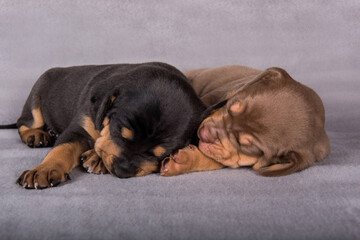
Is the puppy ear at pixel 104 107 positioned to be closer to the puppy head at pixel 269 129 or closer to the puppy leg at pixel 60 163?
the puppy leg at pixel 60 163

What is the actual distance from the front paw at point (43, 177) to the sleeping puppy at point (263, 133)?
0.95 m


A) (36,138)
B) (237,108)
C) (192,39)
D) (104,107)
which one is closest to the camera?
(104,107)

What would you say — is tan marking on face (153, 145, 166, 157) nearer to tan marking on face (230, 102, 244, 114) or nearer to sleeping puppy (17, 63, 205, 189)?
sleeping puppy (17, 63, 205, 189)

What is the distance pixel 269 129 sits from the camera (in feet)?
13.0

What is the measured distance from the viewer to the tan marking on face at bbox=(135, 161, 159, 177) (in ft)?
12.5

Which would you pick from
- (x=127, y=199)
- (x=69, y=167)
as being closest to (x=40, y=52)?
(x=69, y=167)

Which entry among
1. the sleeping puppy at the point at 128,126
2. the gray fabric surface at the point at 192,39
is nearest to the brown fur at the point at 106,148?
the sleeping puppy at the point at 128,126

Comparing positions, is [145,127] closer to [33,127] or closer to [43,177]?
[43,177]

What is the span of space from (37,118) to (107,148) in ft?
7.91

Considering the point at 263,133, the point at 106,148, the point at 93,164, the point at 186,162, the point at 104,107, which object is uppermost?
the point at 104,107

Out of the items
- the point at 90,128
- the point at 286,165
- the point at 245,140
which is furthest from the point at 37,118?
the point at 286,165

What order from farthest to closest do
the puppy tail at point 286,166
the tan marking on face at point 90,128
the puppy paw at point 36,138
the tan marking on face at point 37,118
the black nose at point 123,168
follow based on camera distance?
the tan marking on face at point 37,118 → the puppy paw at point 36,138 → the tan marking on face at point 90,128 → the puppy tail at point 286,166 → the black nose at point 123,168

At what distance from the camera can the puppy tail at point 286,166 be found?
385 centimetres

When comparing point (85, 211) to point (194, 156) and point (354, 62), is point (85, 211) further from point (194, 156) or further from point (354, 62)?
point (354, 62)
